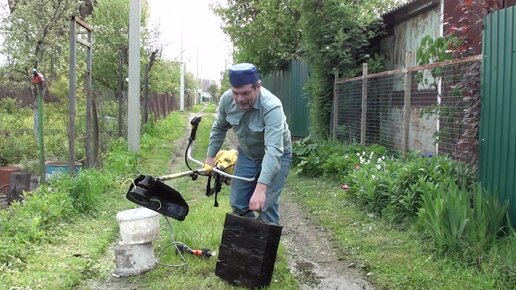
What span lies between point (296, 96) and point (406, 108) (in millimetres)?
6028

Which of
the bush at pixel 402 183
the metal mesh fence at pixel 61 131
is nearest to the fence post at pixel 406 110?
the bush at pixel 402 183

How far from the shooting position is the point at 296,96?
524 inches

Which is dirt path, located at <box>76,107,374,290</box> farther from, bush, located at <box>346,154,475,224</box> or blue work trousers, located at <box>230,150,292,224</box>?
bush, located at <box>346,154,475,224</box>

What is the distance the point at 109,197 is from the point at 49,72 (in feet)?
22.3

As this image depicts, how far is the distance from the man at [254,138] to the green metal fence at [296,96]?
25.1 feet

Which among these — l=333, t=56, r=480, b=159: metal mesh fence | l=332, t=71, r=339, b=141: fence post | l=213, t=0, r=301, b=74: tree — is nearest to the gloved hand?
l=333, t=56, r=480, b=159: metal mesh fence

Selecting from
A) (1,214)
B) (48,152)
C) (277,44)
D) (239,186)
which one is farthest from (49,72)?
(239,186)

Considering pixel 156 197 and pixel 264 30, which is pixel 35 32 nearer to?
pixel 264 30

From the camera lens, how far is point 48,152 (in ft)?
36.1

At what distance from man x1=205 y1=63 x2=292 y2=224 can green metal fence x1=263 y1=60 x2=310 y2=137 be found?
25.1 feet

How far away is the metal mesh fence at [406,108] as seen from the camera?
19.3 ft

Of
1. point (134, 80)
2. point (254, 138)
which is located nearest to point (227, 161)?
point (254, 138)

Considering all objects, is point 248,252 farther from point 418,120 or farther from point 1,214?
point 418,120

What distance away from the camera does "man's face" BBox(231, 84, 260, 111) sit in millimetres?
3781
